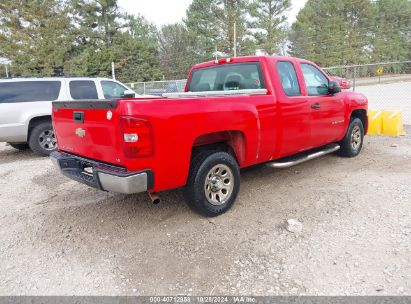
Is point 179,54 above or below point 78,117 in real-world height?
above

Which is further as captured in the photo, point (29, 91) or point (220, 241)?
point (29, 91)

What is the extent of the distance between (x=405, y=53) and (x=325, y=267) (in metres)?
55.7

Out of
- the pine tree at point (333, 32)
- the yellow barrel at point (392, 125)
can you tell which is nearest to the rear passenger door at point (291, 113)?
the yellow barrel at point (392, 125)

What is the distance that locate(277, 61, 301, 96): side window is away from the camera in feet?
15.1

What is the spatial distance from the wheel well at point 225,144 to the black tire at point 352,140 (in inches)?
117

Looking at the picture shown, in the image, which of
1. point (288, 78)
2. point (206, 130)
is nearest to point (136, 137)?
point (206, 130)

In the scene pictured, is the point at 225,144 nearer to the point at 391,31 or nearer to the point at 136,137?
the point at 136,137

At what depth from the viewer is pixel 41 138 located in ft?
24.5

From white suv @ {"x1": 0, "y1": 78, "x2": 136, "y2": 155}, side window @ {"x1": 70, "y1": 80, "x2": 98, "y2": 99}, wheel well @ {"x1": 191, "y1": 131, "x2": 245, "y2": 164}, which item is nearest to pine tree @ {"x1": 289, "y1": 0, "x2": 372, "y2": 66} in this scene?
side window @ {"x1": 70, "y1": 80, "x2": 98, "y2": 99}

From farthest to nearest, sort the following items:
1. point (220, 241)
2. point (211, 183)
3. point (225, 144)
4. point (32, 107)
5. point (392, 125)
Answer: point (392, 125) < point (32, 107) < point (225, 144) < point (211, 183) < point (220, 241)

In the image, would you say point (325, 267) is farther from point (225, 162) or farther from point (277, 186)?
point (277, 186)

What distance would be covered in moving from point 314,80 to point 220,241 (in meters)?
3.22

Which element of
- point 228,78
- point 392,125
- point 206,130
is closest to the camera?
point 206,130

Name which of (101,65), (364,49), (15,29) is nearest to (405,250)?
(101,65)
